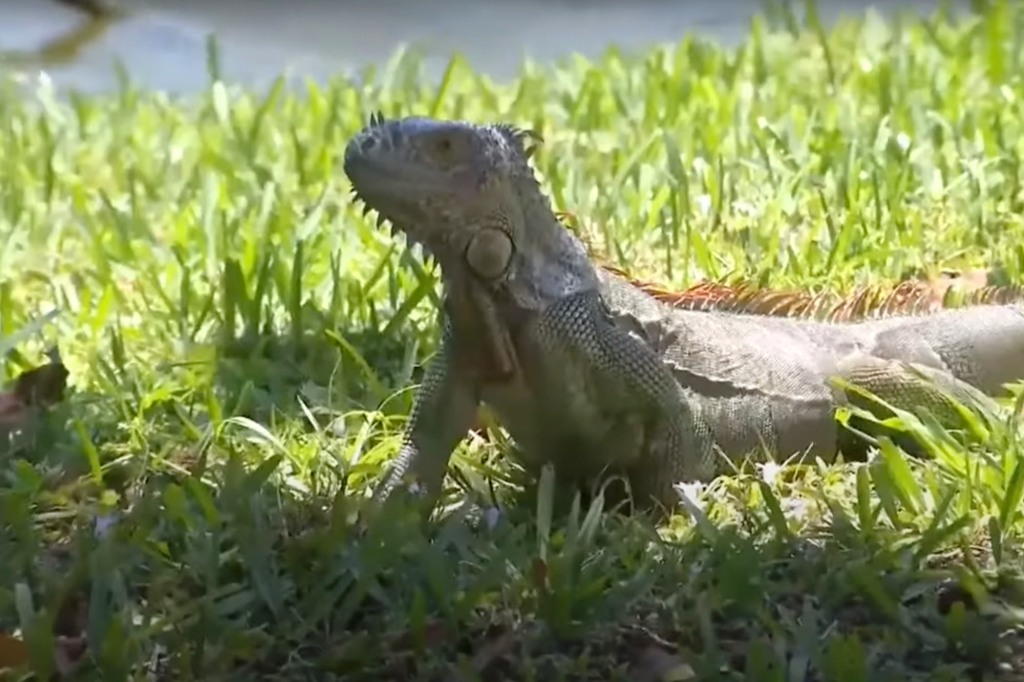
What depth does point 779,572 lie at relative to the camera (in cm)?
262

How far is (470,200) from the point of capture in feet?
9.23

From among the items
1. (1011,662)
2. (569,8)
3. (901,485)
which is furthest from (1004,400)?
(569,8)

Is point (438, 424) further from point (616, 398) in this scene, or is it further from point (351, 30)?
point (351, 30)

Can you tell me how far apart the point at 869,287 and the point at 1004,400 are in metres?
0.46

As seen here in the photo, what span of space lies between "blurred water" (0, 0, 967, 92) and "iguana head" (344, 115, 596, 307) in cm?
412

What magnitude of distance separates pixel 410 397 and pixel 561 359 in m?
0.59

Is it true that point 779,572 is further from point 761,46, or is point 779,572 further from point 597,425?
point 761,46

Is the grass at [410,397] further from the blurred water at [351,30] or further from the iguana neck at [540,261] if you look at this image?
the blurred water at [351,30]

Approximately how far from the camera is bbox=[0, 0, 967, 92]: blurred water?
7.24 meters

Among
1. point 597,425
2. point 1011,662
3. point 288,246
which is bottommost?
point 1011,662

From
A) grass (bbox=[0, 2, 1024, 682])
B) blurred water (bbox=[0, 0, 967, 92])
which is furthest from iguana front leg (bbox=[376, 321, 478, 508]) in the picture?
blurred water (bbox=[0, 0, 967, 92])

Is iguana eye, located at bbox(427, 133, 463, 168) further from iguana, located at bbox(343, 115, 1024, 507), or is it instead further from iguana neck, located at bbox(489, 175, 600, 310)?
iguana neck, located at bbox(489, 175, 600, 310)

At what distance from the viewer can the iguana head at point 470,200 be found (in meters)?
2.73

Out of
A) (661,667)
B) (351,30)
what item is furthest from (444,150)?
(351,30)
